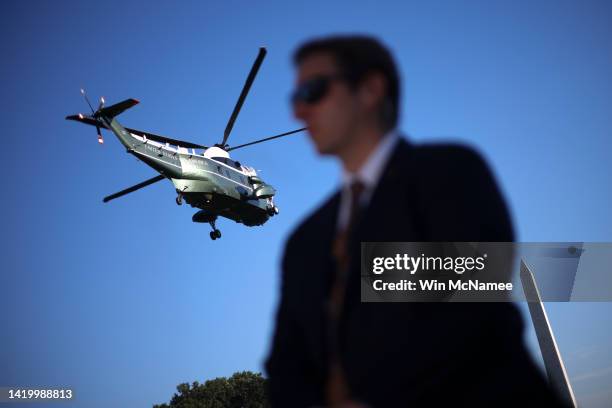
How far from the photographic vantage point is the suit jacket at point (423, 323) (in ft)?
4.71

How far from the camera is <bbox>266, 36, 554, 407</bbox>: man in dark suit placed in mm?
1445

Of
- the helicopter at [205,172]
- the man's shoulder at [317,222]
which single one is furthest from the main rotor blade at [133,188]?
the man's shoulder at [317,222]

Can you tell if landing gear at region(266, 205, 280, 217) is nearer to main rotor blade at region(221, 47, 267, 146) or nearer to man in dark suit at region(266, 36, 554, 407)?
main rotor blade at region(221, 47, 267, 146)

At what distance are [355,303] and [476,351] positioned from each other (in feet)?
1.31

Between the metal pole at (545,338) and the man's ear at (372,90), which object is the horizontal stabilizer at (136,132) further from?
A: the man's ear at (372,90)

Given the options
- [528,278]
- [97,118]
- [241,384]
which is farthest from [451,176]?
[241,384]

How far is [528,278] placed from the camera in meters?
21.2

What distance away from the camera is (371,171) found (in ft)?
5.85

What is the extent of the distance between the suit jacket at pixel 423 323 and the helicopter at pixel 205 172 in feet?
80.4

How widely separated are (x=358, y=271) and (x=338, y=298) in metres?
0.11

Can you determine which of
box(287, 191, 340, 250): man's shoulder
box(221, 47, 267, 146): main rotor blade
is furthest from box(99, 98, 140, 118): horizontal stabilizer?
box(287, 191, 340, 250): man's shoulder

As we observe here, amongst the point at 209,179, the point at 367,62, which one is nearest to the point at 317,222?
the point at 367,62

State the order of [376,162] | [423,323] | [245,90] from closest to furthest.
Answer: [423,323] < [376,162] < [245,90]

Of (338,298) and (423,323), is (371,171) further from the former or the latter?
(423,323)
